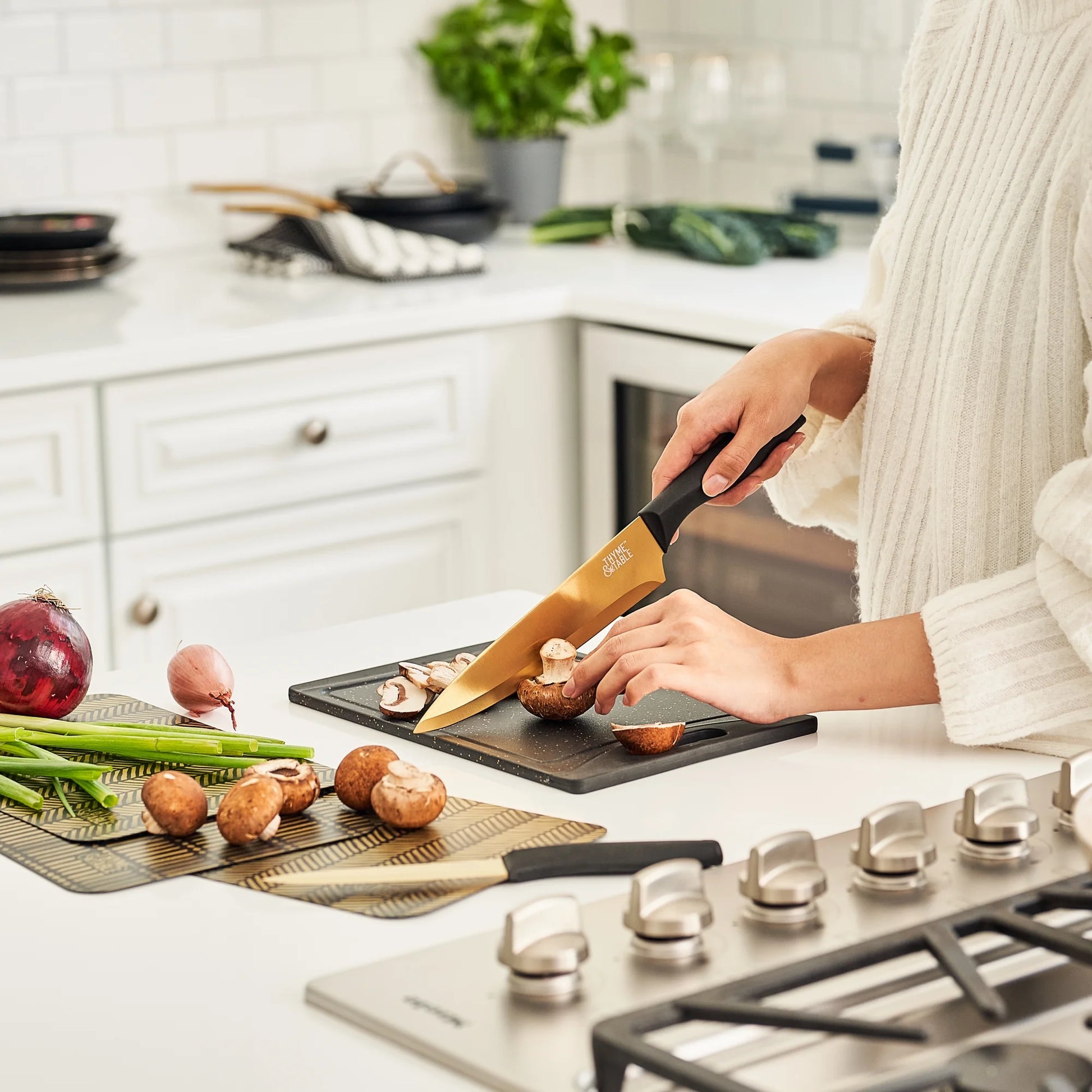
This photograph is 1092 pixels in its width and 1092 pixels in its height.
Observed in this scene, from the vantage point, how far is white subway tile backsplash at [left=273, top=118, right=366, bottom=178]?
3371mm

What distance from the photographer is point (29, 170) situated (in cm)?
311

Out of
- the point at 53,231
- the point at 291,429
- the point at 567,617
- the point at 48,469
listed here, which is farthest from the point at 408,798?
the point at 53,231

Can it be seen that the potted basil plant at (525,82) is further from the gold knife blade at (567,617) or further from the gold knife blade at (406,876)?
the gold knife blade at (406,876)

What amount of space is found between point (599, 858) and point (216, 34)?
103 inches

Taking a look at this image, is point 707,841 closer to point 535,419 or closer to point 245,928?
point 245,928

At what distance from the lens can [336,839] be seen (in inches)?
40.6

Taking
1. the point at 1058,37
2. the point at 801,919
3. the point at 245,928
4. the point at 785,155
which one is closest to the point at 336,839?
the point at 245,928

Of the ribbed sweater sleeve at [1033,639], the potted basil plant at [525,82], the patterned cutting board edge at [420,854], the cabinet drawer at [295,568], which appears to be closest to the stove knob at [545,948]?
the patterned cutting board edge at [420,854]

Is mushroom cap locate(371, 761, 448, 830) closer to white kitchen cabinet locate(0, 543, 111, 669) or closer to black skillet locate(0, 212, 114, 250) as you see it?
white kitchen cabinet locate(0, 543, 111, 669)

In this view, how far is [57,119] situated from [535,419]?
1.02m

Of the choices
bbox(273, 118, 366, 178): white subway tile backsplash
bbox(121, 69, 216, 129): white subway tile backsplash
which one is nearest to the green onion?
bbox(121, 69, 216, 129): white subway tile backsplash

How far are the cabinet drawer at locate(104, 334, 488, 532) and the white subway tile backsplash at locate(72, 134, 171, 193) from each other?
0.82 m

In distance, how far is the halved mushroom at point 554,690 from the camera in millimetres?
1240

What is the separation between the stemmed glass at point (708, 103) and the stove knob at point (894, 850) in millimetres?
2616
